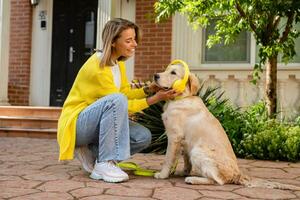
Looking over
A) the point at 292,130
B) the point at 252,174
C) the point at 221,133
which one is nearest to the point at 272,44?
the point at 292,130

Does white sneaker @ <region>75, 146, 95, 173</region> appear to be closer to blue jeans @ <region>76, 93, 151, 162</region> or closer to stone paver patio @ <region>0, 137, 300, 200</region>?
stone paver patio @ <region>0, 137, 300, 200</region>

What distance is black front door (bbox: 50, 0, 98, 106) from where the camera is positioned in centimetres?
929

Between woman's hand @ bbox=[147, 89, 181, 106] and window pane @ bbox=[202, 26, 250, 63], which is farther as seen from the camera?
window pane @ bbox=[202, 26, 250, 63]

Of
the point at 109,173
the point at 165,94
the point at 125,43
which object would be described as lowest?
the point at 109,173

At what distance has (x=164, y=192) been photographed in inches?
122

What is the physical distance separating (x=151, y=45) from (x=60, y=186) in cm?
526

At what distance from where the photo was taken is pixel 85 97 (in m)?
3.62

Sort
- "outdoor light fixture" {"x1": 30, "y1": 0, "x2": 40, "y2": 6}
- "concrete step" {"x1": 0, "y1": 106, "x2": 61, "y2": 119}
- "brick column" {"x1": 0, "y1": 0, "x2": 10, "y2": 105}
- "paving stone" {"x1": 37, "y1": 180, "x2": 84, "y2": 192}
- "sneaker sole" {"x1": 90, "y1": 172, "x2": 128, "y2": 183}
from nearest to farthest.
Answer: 1. "paving stone" {"x1": 37, "y1": 180, "x2": 84, "y2": 192}
2. "sneaker sole" {"x1": 90, "y1": 172, "x2": 128, "y2": 183}
3. "concrete step" {"x1": 0, "y1": 106, "x2": 61, "y2": 119}
4. "brick column" {"x1": 0, "y1": 0, "x2": 10, "y2": 105}
5. "outdoor light fixture" {"x1": 30, "y1": 0, "x2": 40, "y2": 6}

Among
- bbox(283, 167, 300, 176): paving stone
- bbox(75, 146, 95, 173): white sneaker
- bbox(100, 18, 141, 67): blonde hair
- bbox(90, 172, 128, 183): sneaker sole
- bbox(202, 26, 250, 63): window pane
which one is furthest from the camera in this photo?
bbox(202, 26, 250, 63): window pane

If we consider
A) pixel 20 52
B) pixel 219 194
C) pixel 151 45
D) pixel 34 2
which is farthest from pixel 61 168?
pixel 34 2

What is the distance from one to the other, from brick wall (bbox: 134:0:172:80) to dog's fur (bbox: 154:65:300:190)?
460 cm

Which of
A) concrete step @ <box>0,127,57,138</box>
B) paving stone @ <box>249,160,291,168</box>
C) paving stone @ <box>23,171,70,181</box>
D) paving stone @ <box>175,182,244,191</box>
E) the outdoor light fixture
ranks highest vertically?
the outdoor light fixture

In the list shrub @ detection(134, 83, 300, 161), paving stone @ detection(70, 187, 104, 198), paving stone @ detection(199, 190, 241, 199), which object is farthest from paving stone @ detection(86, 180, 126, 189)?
shrub @ detection(134, 83, 300, 161)

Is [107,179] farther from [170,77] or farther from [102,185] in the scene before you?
[170,77]
